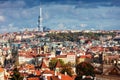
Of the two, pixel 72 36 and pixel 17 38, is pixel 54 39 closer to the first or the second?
pixel 72 36

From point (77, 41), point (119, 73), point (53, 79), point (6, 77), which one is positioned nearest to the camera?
point (119, 73)

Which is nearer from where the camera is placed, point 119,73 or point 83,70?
point 119,73

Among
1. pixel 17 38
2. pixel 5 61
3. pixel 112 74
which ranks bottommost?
pixel 17 38

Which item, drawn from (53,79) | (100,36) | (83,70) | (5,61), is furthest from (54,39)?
(53,79)

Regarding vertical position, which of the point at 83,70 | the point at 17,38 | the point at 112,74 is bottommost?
the point at 17,38

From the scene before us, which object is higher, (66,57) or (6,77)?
(6,77)

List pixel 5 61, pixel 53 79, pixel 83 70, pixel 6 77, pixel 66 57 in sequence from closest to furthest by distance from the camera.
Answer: pixel 53 79 < pixel 6 77 < pixel 83 70 < pixel 66 57 < pixel 5 61

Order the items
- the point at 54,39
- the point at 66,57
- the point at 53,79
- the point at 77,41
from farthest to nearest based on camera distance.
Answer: the point at 54,39 < the point at 77,41 < the point at 66,57 < the point at 53,79

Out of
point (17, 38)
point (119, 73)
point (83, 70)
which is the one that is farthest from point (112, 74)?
point (17, 38)

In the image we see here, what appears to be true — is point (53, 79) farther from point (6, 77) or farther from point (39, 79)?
point (6, 77)
